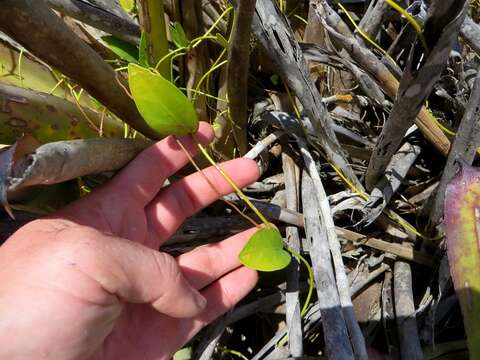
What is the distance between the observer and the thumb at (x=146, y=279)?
0.59 m

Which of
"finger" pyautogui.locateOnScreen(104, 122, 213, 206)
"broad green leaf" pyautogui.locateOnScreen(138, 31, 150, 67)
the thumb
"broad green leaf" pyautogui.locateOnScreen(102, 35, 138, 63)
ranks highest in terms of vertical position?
"broad green leaf" pyautogui.locateOnScreen(138, 31, 150, 67)

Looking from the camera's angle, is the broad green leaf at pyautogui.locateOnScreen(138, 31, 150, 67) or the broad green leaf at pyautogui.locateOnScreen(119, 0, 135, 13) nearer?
the broad green leaf at pyautogui.locateOnScreen(138, 31, 150, 67)

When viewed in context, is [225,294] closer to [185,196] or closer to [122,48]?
[185,196]

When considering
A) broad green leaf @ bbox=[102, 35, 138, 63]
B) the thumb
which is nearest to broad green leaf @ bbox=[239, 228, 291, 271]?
the thumb

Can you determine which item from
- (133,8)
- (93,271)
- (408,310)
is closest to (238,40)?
(133,8)

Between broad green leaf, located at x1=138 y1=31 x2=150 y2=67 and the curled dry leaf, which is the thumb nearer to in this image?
the curled dry leaf

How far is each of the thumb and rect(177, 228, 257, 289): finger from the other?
87mm

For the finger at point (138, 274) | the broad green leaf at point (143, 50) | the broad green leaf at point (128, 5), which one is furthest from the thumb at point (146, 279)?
the broad green leaf at point (128, 5)

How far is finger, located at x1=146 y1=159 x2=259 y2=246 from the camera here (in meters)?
0.77

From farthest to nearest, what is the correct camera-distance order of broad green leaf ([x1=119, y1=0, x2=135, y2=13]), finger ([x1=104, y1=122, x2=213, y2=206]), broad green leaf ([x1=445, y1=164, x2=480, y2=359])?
broad green leaf ([x1=119, y1=0, x2=135, y2=13]) → finger ([x1=104, y1=122, x2=213, y2=206]) → broad green leaf ([x1=445, y1=164, x2=480, y2=359])

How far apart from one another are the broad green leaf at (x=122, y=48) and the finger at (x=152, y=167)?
0.16m

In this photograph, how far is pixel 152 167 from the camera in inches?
28.5

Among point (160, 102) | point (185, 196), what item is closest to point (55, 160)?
point (160, 102)

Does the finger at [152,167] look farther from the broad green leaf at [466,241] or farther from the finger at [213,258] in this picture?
the broad green leaf at [466,241]
